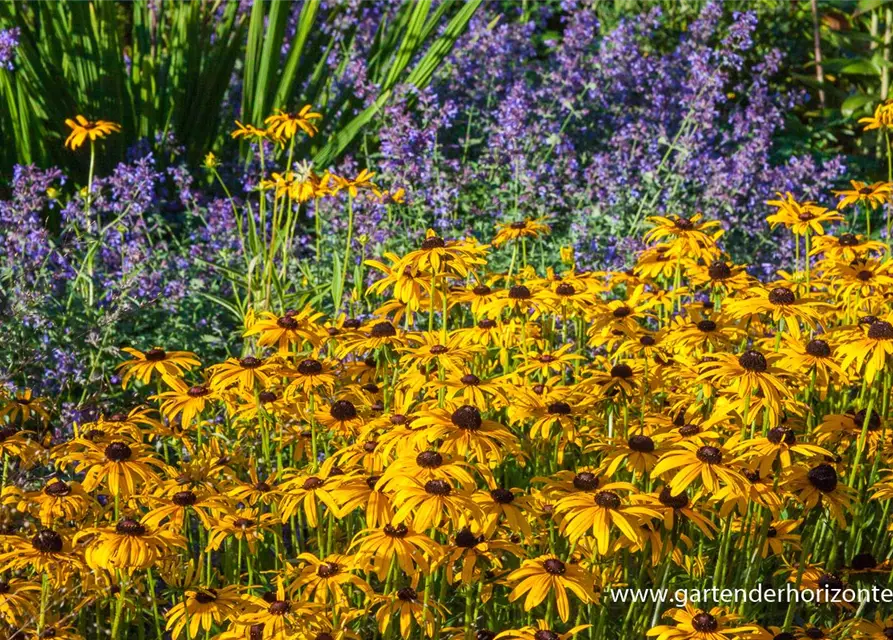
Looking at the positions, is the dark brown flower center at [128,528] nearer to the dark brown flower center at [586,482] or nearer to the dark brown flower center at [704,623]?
the dark brown flower center at [586,482]

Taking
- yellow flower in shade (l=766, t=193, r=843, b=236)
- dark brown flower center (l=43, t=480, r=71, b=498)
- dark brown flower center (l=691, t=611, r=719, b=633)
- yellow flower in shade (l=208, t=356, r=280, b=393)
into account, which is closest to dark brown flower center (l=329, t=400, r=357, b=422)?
yellow flower in shade (l=208, t=356, r=280, b=393)

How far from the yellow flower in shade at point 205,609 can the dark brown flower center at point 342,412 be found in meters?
0.55

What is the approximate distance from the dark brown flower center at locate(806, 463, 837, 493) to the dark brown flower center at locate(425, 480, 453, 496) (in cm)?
93

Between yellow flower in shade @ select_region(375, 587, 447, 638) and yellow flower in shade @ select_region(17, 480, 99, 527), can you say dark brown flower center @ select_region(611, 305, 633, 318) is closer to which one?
yellow flower in shade @ select_region(375, 587, 447, 638)

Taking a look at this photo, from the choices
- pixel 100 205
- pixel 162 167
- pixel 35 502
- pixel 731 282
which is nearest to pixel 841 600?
pixel 731 282

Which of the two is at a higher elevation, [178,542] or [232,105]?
[232,105]

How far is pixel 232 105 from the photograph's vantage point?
7.00 meters

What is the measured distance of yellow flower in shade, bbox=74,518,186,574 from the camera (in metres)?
2.24

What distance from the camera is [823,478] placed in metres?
2.58

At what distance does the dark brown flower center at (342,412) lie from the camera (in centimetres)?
284

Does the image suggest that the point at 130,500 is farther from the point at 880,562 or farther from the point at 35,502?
the point at 880,562

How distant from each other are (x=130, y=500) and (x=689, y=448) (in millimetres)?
1330

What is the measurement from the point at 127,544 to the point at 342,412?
723 millimetres

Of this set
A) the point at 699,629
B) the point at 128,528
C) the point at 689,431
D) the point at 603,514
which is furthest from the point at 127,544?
the point at 689,431
